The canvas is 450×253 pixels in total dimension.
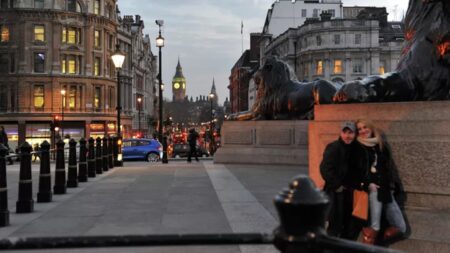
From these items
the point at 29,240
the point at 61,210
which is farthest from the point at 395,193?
the point at 61,210

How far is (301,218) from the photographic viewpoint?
213 centimetres

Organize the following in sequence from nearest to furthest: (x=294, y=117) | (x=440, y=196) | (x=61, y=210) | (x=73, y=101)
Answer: (x=440, y=196) < (x=61, y=210) < (x=294, y=117) < (x=73, y=101)

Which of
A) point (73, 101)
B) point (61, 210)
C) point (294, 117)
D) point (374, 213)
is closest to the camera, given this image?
point (374, 213)

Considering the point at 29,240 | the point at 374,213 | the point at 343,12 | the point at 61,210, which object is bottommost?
the point at 61,210

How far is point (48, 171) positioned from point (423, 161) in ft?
26.2

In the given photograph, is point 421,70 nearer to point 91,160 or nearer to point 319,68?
point 91,160

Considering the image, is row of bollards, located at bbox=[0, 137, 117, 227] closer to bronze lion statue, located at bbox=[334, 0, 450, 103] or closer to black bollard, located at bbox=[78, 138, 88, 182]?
black bollard, located at bbox=[78, 138, 88, 182]

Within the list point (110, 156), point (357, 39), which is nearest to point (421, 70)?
point (110, 156)

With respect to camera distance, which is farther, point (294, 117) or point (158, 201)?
point (294, 117)

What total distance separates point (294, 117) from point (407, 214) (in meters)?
12.5

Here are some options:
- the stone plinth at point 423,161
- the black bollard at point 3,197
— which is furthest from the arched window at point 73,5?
the stone plinth at point 423,161

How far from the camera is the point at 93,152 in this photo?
1694 cm

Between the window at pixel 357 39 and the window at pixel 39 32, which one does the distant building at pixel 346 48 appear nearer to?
the window at pixel 357 39

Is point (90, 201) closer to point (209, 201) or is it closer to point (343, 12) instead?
point (209, 201)
